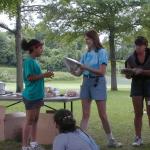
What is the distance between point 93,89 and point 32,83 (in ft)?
2.91

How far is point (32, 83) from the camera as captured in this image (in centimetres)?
658

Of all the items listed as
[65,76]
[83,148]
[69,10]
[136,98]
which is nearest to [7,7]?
[136,98]

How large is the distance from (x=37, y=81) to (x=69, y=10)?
952 inches

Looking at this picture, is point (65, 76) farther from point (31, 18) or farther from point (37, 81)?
point (37, 81)

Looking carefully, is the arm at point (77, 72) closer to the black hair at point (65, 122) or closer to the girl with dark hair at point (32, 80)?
the girl with dark hair at point (32, 80)

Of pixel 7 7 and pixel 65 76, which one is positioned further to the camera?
pixel 65 76

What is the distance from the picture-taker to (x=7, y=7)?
10953 millimetres

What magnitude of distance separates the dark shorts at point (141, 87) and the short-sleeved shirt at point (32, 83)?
1.44 m

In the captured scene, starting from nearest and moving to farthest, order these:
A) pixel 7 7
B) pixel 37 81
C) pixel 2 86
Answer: pixel 37 81 < pixel 2 86 < pixel 7 7

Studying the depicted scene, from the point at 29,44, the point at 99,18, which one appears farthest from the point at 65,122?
→ the point at 99,18

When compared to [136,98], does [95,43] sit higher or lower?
higher

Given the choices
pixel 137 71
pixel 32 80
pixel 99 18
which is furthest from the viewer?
pixel 99 18

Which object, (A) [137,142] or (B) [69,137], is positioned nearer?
(B) [69,137]

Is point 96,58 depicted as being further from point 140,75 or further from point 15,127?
point 15,127
